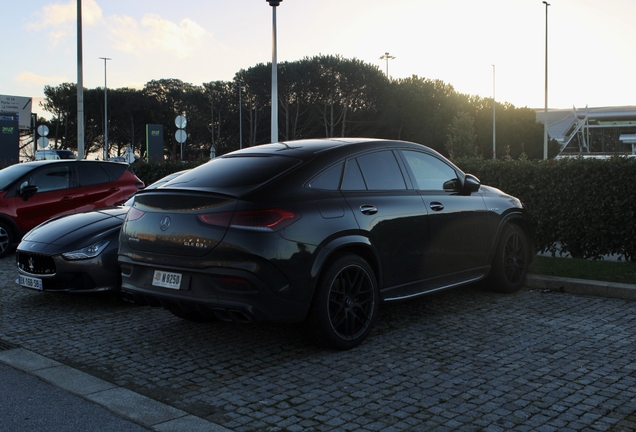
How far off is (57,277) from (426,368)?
13.1ft

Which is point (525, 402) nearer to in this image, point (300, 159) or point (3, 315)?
point (300, 159)

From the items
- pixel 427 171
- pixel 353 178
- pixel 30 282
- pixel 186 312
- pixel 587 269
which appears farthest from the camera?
pixel 587 269

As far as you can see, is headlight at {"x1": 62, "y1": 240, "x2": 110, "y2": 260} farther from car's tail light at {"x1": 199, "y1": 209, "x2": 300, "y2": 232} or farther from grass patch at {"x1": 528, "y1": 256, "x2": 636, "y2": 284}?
grass patch at {"x1": 528, "y1": 256, "x2": 636, "y2": 284}

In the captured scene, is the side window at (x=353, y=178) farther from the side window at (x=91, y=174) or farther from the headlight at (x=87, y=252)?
the side window at (x=91, y=174)

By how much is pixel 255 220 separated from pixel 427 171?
7.52 feet

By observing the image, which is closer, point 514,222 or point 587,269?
point 514,222

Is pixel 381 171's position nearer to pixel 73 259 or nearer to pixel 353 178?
pixel 353 178

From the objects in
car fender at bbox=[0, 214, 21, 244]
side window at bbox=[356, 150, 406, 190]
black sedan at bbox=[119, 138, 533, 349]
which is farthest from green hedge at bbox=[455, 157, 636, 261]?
car fender at bbox=[0, 214, 21, 244]

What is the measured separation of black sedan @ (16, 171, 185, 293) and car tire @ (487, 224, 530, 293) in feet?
12.1

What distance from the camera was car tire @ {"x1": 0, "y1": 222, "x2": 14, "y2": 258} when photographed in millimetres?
10969

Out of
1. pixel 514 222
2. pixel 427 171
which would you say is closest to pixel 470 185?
pixel 427 171

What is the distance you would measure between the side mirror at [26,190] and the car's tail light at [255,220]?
7286 millimetres

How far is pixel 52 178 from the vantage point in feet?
37.5

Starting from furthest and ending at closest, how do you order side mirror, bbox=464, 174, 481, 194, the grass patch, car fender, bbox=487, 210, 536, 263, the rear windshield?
1. the grass patch
2. car fender, bbox=487, 210, 536, 263
3. side mirror, bbox=464, 174, 481, 194
4. the rear windshield
